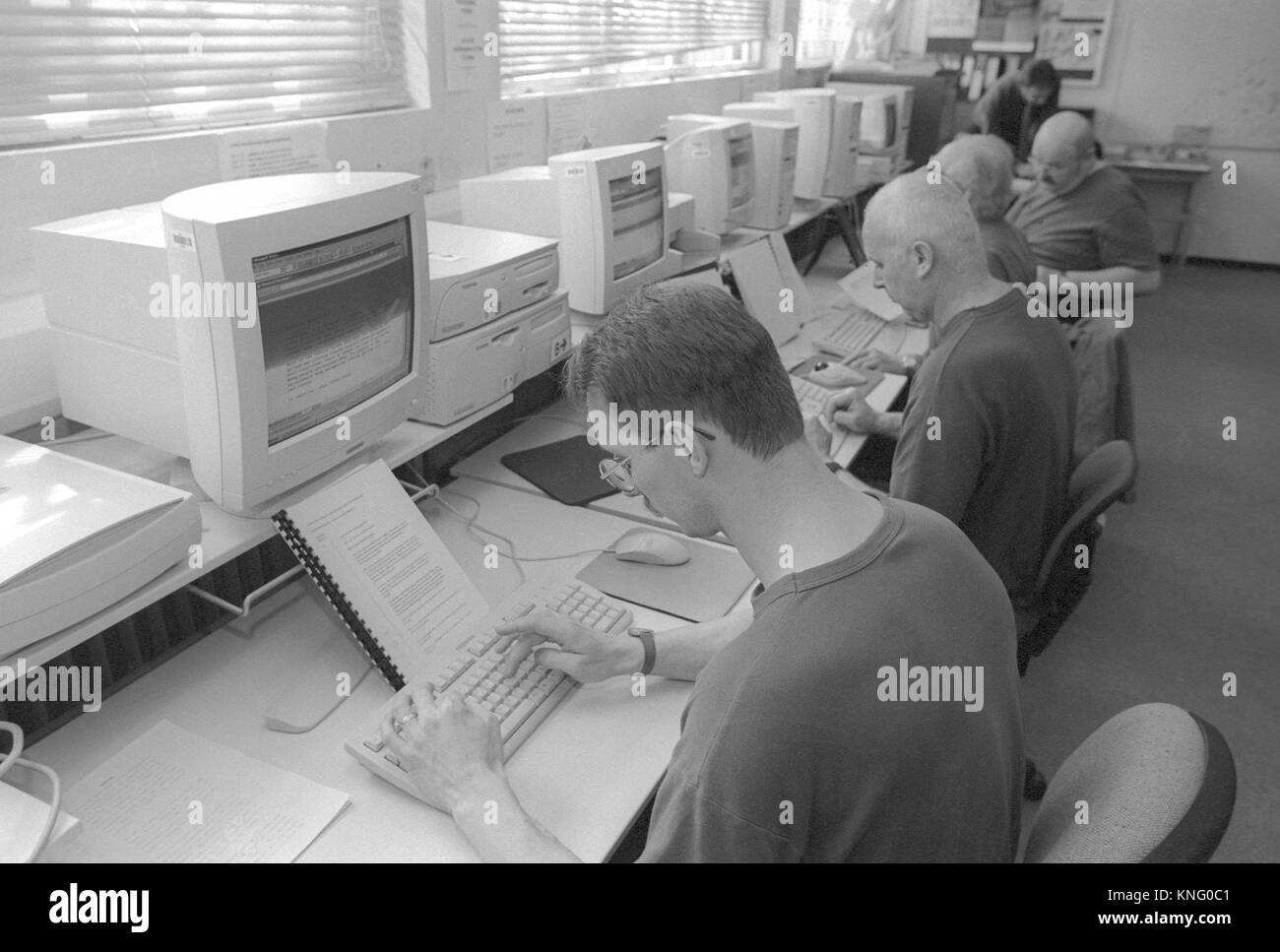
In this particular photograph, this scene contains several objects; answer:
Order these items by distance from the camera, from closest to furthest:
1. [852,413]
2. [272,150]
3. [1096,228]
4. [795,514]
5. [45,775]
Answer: [795,514]
[45,775]
[272,150]
[852,413]
[1096,228]

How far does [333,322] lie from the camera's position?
1239mm

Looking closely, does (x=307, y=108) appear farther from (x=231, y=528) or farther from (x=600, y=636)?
(x=600, y=636)

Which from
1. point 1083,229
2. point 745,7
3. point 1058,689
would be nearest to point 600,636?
point 1058,689

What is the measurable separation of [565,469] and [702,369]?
0.99 m

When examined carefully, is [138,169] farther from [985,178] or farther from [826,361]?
[985,178]

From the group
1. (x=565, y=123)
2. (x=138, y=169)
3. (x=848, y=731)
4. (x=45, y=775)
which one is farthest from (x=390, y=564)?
(x=565, y=123)

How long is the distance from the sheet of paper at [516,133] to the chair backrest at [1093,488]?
5.68 feet

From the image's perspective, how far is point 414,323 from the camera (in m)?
1.42

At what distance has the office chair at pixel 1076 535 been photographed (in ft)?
5.43

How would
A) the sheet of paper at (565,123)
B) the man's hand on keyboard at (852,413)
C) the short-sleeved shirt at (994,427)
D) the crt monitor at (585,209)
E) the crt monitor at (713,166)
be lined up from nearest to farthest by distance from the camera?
the short-sleeved shirt at (994,427)
the crt monitor at (585,209)
the man's hand on keyboard at (852,413)
the sheet of paper at (565,123)
the crt monitor at (713,166)

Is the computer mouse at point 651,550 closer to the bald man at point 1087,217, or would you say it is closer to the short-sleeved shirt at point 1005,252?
the short-sleeved shirt at point 1005,252

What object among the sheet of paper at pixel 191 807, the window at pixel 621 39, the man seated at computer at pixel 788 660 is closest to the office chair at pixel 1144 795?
the man seated at computer at pixel 788 660
